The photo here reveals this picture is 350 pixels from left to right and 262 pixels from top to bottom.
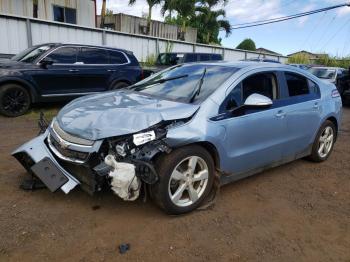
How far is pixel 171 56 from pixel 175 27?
11284 millimetres

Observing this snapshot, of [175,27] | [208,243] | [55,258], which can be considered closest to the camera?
[55,258]

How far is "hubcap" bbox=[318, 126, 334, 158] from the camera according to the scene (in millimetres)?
5371

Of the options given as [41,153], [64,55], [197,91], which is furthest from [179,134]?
[64,55]

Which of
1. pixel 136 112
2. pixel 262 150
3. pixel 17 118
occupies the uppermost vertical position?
pixel 136 112

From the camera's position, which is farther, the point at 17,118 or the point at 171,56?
the point at 171,56

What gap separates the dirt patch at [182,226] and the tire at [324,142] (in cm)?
88

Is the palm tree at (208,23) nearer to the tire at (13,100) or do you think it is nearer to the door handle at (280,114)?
the tire at (13,100)

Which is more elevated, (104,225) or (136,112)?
(136,112)

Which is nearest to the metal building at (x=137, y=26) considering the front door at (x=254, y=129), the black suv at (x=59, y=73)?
the black suv at (x=59, y=73)

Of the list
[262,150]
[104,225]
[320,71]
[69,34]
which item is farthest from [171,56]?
[104,225]

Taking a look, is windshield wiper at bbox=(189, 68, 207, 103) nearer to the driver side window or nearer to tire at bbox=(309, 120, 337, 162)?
the driver side window

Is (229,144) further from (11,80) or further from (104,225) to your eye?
(11,80)

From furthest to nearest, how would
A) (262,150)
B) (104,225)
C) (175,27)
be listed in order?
(175,27) → (262,150) → (104,225)

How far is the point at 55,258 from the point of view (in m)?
2.81
